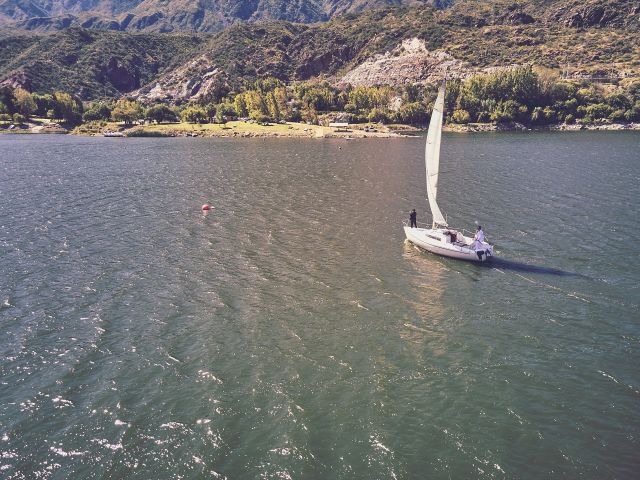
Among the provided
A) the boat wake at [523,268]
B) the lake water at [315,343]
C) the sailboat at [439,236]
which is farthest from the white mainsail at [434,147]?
the boat wake at [523,268]

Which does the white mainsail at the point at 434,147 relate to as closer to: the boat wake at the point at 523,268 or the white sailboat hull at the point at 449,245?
the white sailboat hull at the point at 449,245

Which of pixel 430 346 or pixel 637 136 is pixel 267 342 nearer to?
pixel 430 346

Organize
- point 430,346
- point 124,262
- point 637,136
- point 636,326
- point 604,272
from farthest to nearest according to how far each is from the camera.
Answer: point 637,136, point 124,262, point 604,272, point 636,326, point 430,346

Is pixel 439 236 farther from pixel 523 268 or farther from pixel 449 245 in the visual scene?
pixel 523 268

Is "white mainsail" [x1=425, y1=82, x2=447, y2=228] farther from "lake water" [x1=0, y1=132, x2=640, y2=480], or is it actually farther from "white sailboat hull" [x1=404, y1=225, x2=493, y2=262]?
"lake water" [x1=0, y1=132, x2=640, y2=480]

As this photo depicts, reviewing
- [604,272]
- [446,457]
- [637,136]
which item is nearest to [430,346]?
[446,457]

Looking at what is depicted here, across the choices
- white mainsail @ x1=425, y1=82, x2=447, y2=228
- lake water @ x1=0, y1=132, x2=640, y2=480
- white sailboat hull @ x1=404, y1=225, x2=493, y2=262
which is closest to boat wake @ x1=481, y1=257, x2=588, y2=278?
lake water @ x1=0, y1=132, x2=640, y2=480
